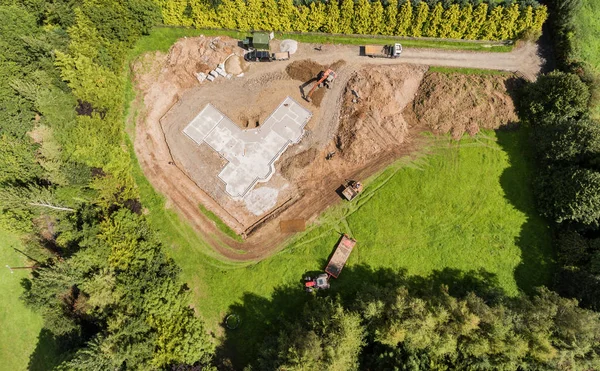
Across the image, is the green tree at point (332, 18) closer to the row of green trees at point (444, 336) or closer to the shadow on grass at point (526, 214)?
the shadow on grass at point (526, 214)

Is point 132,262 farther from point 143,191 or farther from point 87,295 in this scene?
point 143,191

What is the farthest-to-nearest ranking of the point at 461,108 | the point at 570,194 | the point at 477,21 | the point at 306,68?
1. the point at 306,68
2. the point at 477,21
3. the point at 461,108
4. the point at 570,194

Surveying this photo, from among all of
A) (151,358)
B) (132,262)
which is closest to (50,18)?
(132,262)

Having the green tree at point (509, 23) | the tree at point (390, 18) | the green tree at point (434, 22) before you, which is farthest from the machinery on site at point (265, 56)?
the green tree at point (509, 23)

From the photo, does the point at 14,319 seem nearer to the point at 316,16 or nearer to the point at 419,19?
the point at 316,16

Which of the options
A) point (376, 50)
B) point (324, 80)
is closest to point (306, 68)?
point (324, 80)

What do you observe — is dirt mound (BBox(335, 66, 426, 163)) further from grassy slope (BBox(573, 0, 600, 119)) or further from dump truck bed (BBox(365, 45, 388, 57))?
grassy slope (BBox(573, 0, 600, 119))
